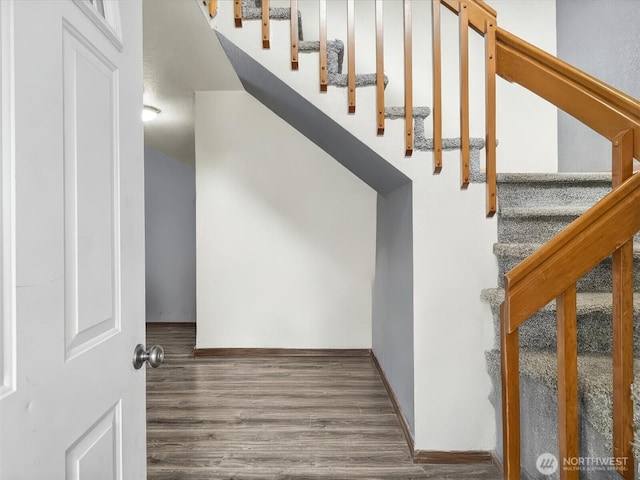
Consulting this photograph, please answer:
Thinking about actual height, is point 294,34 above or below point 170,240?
above

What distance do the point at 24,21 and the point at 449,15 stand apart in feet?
11.2

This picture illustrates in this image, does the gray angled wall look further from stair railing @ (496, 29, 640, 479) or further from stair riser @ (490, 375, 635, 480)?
stair railing @ (496, 29, 640, 479)

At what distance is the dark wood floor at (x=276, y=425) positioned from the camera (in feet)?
5.44

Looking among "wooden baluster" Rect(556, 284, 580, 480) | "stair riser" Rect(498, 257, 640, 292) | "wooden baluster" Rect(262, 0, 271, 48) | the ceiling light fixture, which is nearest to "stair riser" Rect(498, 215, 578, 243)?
"stair riser" Rect(498, 257, 640, 292)

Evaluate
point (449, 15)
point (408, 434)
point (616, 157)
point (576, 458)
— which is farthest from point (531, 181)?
point (449, 15)

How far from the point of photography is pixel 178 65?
8.39 feet

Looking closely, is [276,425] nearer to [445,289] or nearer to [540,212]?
A: [445,289]

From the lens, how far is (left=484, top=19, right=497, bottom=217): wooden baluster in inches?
61.7

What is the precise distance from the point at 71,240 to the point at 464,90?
157 centimetres

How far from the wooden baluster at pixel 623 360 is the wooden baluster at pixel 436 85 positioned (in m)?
0.81

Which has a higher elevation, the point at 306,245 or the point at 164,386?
the point at 306,245

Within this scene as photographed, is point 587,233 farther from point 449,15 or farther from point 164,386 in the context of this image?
point 449,15

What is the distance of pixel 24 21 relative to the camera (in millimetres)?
514

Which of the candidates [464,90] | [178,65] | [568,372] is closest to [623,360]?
[568,372]
